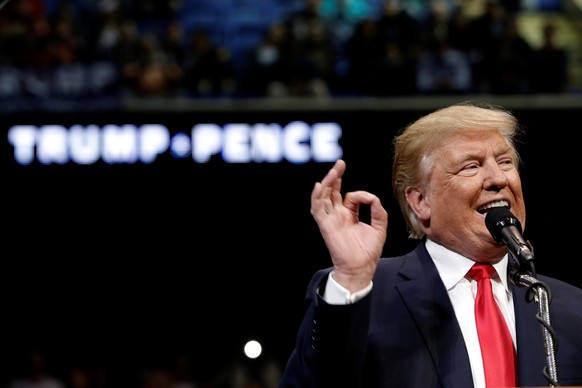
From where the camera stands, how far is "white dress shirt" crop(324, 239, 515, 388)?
252cm

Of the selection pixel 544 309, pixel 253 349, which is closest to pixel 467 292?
pixel 544 309

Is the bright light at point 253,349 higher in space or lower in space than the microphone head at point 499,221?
lower

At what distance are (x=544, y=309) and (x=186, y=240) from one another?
7.14 meters

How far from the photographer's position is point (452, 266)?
2672 millimetres

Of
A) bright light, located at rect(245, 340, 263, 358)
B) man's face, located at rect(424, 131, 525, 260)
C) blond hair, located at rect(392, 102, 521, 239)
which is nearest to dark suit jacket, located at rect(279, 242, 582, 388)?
man's face, located at rect(424, 131, 525, 260)

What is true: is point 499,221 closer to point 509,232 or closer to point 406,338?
point 509,232

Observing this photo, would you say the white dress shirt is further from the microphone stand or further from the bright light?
the bright light

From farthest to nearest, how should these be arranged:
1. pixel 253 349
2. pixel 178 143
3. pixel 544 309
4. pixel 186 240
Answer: pixel 253 349 < pixel 186 240 < pixel 178 143 < pixel 544 309

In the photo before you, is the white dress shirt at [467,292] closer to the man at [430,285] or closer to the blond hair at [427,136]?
the man at [430,285]

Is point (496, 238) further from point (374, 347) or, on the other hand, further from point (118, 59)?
point (118, 59)

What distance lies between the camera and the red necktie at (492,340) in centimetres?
249

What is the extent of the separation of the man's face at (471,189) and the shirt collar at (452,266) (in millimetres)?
18

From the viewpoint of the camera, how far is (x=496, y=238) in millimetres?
2412

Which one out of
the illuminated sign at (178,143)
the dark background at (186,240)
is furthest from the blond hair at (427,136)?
the illuminated sign at (178,143)
